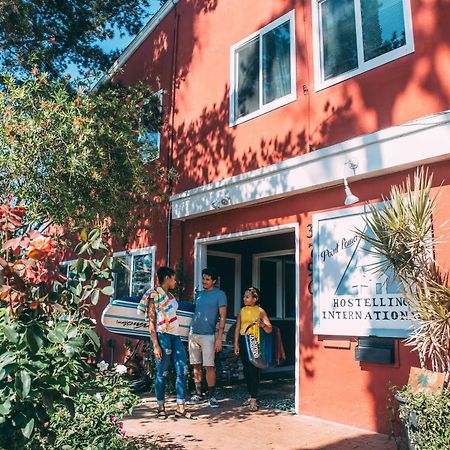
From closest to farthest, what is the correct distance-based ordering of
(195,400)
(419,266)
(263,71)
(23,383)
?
(23,383), (419,266), (195,400), (263,71)

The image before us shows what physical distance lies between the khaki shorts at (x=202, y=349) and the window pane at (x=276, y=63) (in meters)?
3.89

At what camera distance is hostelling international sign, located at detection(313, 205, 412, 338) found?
6020 millimetres

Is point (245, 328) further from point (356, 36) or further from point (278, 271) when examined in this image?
point (356, 36)

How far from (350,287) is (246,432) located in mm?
2199

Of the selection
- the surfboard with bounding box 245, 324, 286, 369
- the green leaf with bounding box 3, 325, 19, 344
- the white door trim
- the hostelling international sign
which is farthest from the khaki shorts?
the green leaf with bounding box 3, 325, 19, 344

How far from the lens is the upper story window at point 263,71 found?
7.99 metres

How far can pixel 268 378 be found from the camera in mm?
10609

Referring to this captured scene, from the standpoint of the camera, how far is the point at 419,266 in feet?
17.1

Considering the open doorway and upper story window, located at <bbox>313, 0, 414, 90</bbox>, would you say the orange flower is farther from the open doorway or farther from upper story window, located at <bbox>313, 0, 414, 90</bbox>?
the open doorway

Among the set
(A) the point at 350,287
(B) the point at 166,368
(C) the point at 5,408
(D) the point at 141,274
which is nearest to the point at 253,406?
(B) the point at 166,368

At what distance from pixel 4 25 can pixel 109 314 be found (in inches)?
222

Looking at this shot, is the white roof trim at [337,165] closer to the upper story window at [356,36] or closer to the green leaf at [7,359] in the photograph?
the upper story window at [356,36]

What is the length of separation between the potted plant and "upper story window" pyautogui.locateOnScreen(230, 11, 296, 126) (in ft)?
10.3

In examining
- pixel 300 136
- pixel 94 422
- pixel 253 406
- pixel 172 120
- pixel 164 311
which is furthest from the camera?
pixel 172 120
